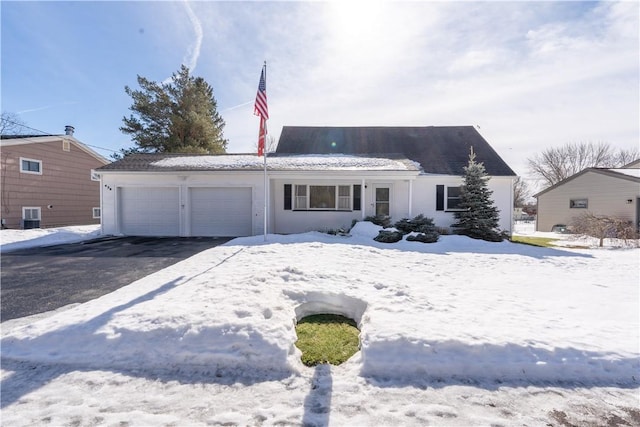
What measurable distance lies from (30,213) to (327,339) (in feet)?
63.2

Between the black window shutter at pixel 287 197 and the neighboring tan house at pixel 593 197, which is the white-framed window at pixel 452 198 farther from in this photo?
the neighboring tan house at pixel 593 197

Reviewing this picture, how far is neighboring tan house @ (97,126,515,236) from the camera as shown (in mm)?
11758

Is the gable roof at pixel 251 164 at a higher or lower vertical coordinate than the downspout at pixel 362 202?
higher

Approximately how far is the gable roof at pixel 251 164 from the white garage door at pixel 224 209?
96 centimetres

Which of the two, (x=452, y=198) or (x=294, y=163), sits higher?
(x=294, y=163)

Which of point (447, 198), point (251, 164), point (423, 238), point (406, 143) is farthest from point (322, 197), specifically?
point (406, 143)

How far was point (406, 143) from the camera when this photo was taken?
53.5 ft

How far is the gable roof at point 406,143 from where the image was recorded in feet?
46.9

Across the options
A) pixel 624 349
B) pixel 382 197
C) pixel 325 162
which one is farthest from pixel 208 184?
pixel 624 349

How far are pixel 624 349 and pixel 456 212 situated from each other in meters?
10.4

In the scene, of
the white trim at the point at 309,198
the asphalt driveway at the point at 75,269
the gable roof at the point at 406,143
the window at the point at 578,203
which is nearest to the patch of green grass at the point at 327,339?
the asphalt driveway at the point at 75,269

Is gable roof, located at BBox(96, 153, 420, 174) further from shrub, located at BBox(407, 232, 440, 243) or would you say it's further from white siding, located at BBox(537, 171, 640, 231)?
white siding, located at BBox(537, 171, 640, 231)

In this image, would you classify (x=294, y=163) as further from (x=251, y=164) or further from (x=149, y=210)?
(x=149, y=210)

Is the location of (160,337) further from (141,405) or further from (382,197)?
(382,197)
